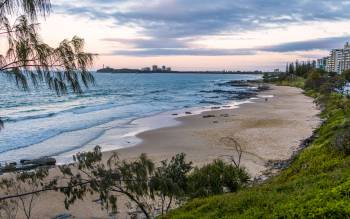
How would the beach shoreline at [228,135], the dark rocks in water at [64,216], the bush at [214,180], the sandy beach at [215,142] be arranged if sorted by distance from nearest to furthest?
the bush at [214,180] < the dark rocks in water at [64,216] < the sandy beach at [215,142] < the beach shoreline at [228,135]

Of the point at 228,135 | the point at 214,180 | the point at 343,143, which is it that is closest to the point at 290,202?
the point at 214,180

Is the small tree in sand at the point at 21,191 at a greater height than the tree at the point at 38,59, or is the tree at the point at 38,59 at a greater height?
the tree at the point at 38,59

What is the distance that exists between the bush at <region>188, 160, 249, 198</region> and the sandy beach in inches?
128

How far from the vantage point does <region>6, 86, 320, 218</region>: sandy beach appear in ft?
47.4

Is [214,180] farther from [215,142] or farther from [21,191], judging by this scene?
[215,142]

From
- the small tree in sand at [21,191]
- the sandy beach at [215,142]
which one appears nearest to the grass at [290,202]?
the small tree in sand at [21,191]

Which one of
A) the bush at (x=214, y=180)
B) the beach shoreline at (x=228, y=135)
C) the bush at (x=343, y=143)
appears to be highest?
the bush at (x=343, y=143)

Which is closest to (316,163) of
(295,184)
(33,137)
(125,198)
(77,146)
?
(295,184)

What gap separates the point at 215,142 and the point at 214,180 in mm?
13271

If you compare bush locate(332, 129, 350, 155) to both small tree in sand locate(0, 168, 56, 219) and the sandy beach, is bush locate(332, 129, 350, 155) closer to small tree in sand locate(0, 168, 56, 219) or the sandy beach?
the sandy beach

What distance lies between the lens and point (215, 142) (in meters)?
26.4

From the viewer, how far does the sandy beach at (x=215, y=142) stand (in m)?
14.5

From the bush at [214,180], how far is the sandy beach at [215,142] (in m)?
3.26

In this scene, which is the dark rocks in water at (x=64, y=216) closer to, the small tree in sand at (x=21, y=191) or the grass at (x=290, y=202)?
the small tree in sand at (x=21, y=191)
